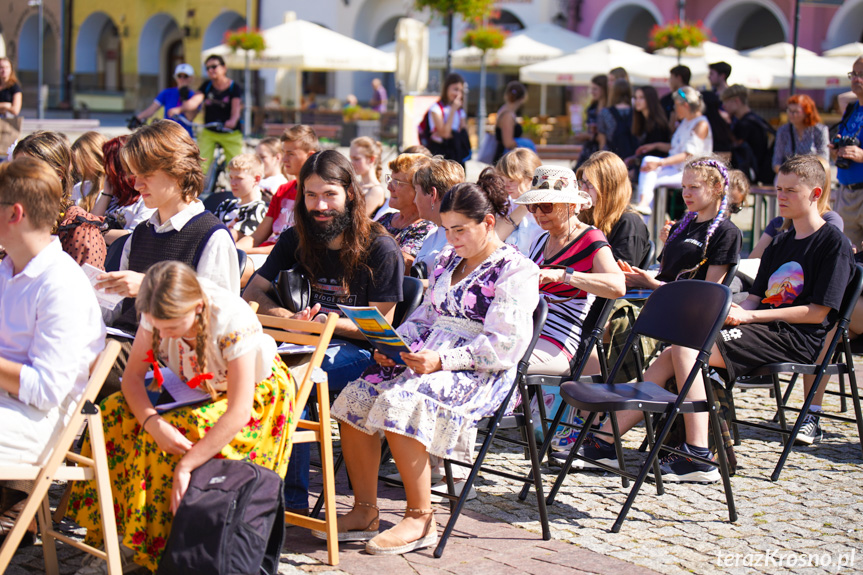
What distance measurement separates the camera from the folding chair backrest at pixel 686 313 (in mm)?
3967

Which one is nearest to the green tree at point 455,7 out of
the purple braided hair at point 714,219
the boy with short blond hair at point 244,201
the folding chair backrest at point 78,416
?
the boy with short blond hair at point 244,201

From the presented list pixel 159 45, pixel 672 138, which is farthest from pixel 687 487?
pixel 159 45

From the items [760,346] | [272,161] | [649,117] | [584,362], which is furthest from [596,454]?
[649,117]

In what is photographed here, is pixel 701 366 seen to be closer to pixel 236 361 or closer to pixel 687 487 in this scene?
pixel 687 487

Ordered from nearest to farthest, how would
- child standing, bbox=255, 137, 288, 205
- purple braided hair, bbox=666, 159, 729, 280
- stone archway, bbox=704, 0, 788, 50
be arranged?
purple braided hair, bbox=666, 159, 729, 280, child standing, bbox=255, 137, 288, 205, stone archway, bbox=704, 0, 788, 50

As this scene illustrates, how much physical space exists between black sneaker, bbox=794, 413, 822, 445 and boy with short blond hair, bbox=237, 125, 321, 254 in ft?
10.6

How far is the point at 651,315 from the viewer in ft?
14.0

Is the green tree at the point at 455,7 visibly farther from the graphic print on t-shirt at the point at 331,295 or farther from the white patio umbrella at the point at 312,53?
the graphic print on t-shirt at the point at 331,295

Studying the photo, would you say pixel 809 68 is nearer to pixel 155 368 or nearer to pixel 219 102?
pixel 219 102

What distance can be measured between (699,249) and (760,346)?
0.66 meters

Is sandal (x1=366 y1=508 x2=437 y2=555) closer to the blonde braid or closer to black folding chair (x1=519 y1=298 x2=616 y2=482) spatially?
black folding chair (x1=519 y1=298 x2=616 y2=482)

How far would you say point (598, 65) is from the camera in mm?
18859

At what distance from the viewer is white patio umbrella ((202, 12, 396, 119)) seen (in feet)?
67.2

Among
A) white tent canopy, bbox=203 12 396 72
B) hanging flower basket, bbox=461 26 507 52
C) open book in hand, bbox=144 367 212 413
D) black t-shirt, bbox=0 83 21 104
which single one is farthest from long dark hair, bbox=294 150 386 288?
hanging flower basket, bbox=461 26 507 52
